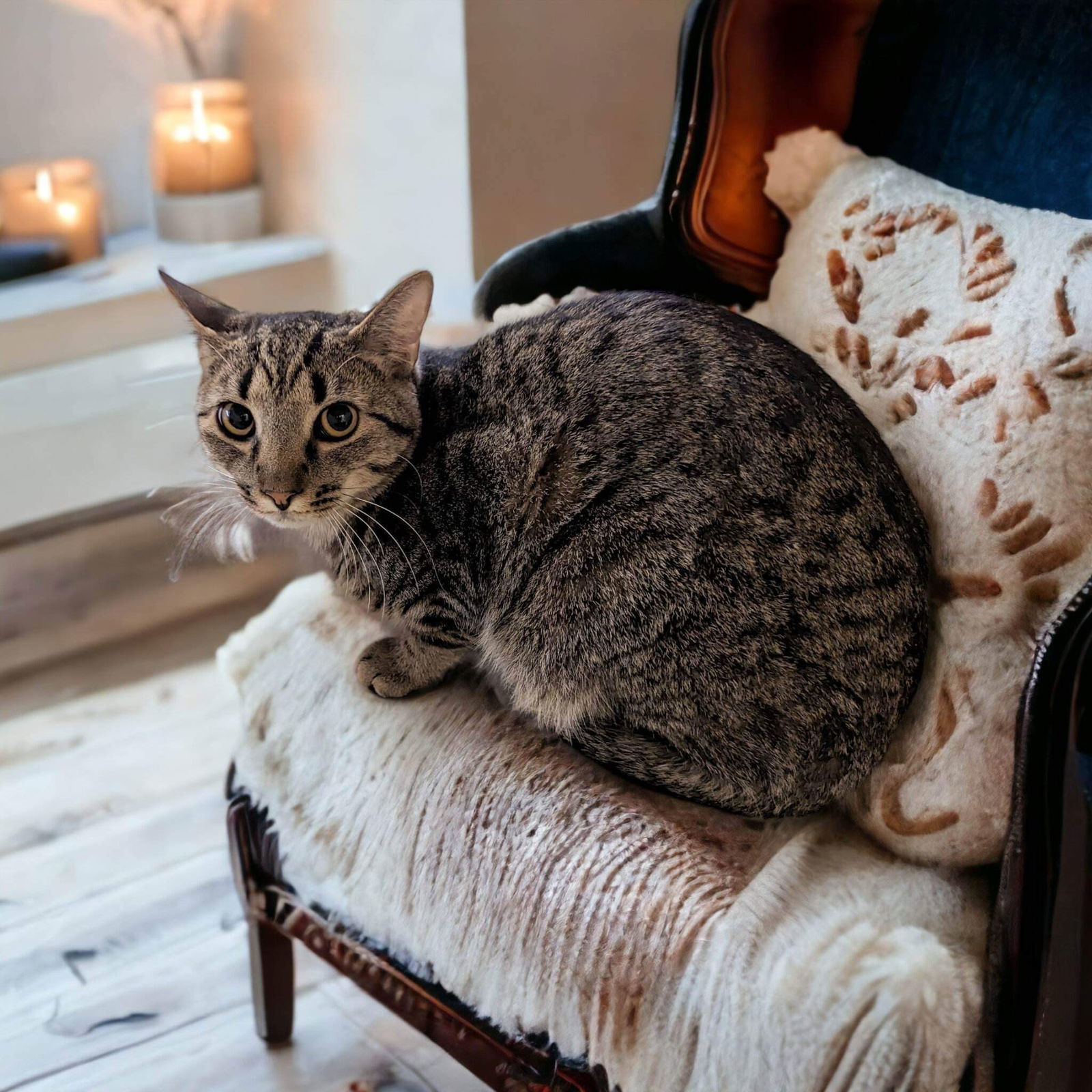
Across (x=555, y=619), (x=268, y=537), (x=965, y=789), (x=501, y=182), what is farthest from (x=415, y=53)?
(x=965, y=789)

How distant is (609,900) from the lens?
34.4 inches

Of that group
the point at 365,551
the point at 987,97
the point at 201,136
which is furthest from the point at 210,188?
the point at 987,97

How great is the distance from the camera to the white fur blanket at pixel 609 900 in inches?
30.6

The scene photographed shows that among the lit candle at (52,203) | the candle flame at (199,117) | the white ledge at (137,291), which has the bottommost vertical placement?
the white ledge at (137,291)

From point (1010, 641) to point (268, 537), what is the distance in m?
0.70

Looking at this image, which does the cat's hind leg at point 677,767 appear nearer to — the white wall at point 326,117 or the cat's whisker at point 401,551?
the cat's whisker at point 401,551

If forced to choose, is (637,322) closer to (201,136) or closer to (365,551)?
(365,551)

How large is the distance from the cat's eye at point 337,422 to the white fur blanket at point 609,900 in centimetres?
22

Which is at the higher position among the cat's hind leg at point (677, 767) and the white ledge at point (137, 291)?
the cat's hind leg at point (677, 767)

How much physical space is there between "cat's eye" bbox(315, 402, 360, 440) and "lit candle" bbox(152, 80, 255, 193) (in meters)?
1.55

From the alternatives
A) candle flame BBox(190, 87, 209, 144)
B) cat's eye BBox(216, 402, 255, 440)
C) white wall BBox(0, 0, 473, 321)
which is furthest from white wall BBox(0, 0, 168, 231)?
cat's eye BBox(216, 402, 255, 440)

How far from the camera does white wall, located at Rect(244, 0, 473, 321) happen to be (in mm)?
1931

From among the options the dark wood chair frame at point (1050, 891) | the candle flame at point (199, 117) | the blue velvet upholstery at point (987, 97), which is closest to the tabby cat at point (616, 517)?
the dark wood chair frame at point (1050, 891)

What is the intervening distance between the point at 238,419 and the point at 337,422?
0.28ft
